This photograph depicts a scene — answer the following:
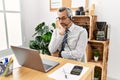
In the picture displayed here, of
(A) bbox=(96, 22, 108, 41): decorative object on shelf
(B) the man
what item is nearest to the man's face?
(B) the man

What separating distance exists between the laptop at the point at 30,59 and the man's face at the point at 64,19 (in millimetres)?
659

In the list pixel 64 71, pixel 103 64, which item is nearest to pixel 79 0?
pixel 103 64

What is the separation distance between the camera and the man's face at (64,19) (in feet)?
5.56

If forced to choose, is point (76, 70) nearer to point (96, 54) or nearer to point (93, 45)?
point (96, 54)

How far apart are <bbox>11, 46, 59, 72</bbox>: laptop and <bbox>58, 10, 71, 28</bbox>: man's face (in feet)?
2.16

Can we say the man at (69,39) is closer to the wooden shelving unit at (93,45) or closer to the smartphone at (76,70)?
the smartphone at (76,70)

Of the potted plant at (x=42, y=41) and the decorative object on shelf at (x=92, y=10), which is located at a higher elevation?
the decorative object on shelf at (x=92, y=10)

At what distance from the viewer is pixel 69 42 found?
178 cm

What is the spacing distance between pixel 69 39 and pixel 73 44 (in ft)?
0.30

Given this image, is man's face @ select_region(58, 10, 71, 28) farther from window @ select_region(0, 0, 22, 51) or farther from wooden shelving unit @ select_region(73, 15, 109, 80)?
window @ select_region(0, 0, 22, 51)

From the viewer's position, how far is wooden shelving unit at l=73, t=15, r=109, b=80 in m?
2.26

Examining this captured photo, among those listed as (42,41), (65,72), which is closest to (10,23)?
(42,41)

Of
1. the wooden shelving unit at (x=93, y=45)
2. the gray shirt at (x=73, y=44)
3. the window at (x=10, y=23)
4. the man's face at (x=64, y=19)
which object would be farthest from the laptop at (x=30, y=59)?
the window at (x=10, y=23)

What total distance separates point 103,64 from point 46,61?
4.11 ft
